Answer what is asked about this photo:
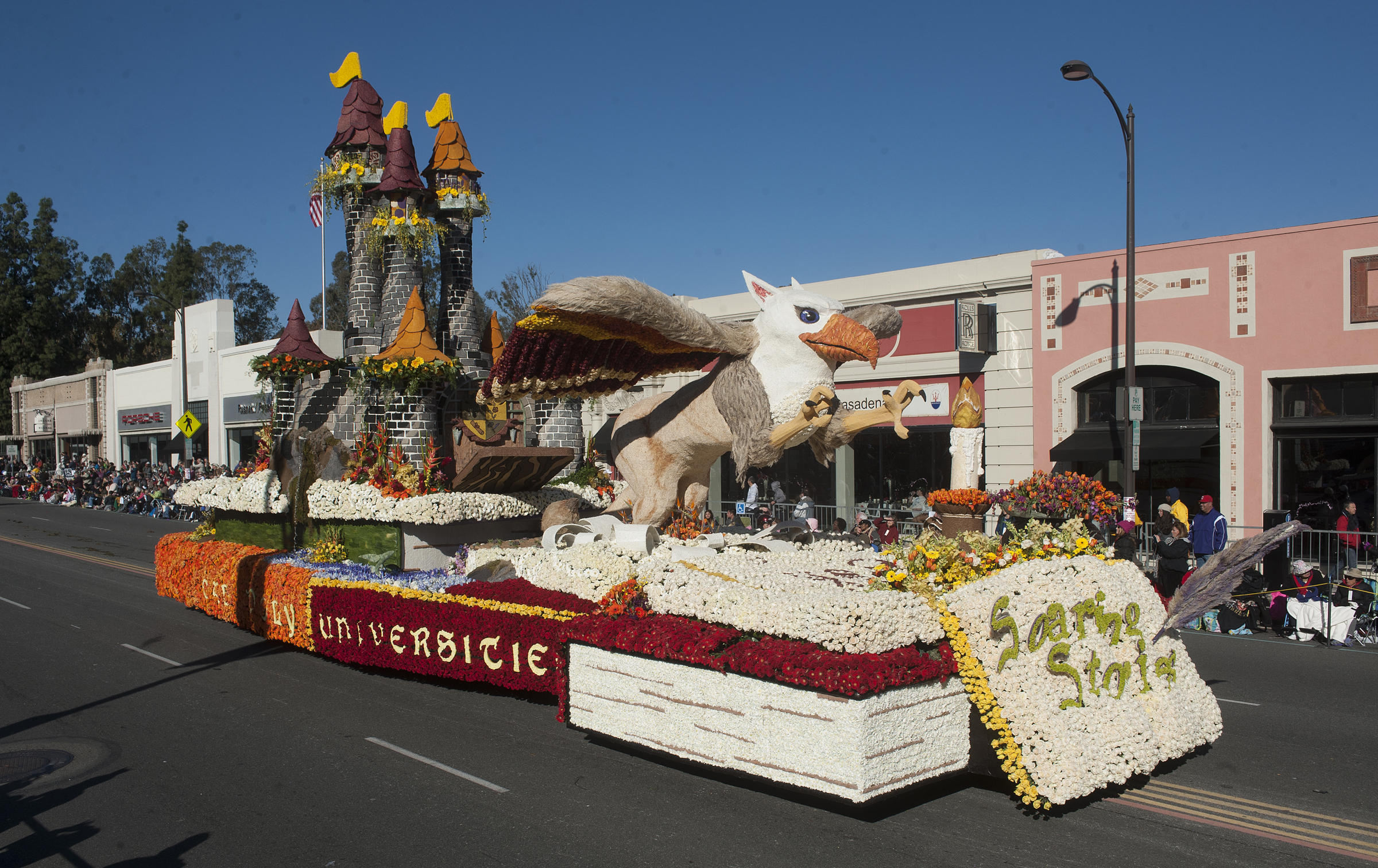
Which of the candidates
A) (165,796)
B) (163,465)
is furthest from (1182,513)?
(163,465)

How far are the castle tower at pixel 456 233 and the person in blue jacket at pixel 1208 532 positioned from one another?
11.1m

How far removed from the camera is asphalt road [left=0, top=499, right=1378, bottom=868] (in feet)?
18.0

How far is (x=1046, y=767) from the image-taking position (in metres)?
5.84

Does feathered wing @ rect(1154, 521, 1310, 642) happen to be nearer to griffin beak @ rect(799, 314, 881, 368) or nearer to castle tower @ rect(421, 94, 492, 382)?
griffin beak @ rect(799, 314, 881, 368)

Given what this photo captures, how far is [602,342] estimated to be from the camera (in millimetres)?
9492

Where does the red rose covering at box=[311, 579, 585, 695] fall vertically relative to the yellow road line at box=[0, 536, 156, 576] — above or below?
above

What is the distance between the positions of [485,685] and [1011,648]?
18.2 feet

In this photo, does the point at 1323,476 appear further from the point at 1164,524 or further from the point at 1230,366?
the point at 1164,524

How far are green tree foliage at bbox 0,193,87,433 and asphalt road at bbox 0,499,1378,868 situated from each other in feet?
191

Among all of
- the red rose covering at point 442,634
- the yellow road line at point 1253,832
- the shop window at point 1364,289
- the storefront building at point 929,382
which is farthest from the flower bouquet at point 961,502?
the shop window at point 1364,289

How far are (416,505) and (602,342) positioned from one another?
3.56 metres

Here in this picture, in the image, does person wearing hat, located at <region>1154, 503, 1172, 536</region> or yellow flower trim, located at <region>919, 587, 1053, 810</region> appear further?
person wearing hat, located at <region>1154, 503, 1172, 536</region>

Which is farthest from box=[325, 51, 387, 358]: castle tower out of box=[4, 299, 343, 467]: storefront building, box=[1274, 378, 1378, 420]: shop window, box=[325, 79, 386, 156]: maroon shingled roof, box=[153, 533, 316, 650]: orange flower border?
box=[1274, 378, 1378, 420]: shop window

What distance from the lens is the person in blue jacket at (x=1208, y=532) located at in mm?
13812
